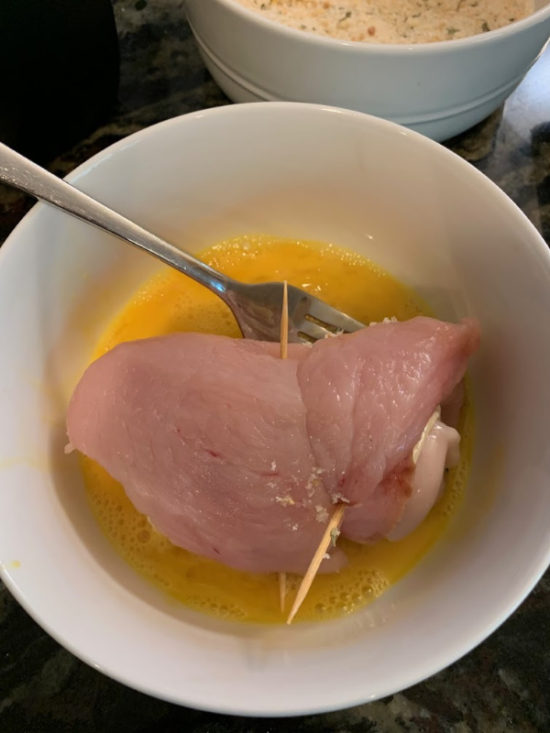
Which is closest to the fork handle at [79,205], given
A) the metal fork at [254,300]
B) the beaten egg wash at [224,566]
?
the metal fork at [254,300]

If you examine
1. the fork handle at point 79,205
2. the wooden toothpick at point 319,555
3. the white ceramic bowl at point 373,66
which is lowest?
the wooden toothpick at point 319,555

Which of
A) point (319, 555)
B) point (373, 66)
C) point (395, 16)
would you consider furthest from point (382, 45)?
point (319, 555)

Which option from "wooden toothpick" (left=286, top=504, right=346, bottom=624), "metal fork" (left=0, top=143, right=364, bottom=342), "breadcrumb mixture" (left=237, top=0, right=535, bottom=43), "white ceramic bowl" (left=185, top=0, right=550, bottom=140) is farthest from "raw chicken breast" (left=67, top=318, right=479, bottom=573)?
"breadcrumb mixture" (left=237, top=0, right=535, bottom=43)

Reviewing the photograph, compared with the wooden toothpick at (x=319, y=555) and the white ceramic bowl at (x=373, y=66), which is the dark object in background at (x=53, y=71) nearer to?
the white ceramic bowl at (x=373, y=66)

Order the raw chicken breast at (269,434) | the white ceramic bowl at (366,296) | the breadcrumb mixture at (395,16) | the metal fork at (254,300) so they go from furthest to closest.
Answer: the breadcrumb mixture at (395,16), the metal fork at (254,300), the raw chicken breast at (269,434), the white ceramic bowl at (366,296)

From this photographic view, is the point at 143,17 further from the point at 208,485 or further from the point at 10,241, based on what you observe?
the point at 208,485

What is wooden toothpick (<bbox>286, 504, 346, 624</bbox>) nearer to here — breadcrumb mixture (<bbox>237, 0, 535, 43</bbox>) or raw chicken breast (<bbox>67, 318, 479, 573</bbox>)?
raw chicken breast (<bbox>67, 318, 479, 573</bbox>)
